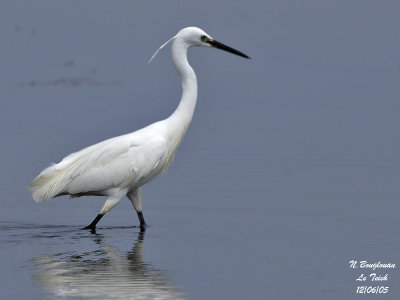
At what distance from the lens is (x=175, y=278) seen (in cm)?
977

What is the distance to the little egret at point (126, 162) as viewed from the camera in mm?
11898

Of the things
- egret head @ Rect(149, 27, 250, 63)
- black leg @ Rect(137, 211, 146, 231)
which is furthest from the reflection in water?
egret head @ Rect(149, 27, 250, 63)

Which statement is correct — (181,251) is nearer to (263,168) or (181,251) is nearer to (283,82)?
(263,168)

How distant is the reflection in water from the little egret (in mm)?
1025

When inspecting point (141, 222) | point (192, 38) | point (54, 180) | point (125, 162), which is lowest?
point (141, 222)

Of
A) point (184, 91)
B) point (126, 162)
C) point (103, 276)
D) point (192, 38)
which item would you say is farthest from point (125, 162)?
point (103, 276)

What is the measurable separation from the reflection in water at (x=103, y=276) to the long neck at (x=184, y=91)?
170 cm

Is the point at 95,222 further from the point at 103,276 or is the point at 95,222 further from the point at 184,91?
the point at 103,276

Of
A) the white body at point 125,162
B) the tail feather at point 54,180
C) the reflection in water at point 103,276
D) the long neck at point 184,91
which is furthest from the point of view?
the long neck at point 184,91

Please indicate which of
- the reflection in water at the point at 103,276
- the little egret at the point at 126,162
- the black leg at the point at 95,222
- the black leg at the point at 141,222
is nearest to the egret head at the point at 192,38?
the little egret at the point at 126,162

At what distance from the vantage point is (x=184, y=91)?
1224cm

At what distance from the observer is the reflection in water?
9.23 m

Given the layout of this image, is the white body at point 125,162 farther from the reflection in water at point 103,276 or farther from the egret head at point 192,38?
the reflection in water at point 103,276

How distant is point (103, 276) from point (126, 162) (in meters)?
2.24
